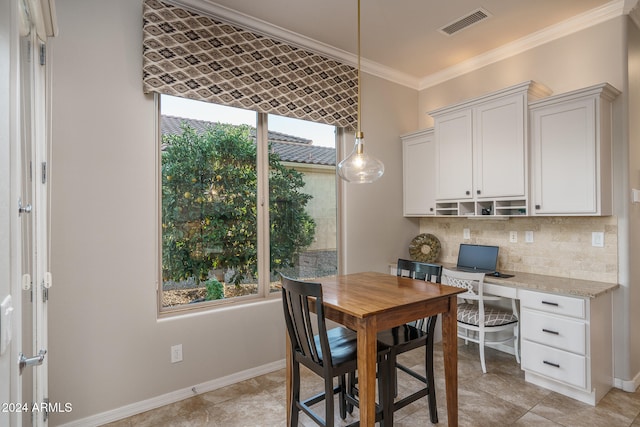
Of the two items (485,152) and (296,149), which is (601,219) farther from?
(296,149)

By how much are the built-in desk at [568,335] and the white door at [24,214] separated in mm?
3036

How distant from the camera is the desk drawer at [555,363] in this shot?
7.82 feet

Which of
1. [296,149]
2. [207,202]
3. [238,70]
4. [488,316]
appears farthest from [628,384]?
[238,70]

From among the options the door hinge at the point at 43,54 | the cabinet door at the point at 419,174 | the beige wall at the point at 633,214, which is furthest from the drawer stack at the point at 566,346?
the door hinge at the point at 43,54

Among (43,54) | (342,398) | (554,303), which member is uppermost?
(43,54)

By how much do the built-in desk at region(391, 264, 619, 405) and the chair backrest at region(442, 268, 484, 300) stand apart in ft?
0.74

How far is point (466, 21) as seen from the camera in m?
2.89

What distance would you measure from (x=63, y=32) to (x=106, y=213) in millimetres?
1161

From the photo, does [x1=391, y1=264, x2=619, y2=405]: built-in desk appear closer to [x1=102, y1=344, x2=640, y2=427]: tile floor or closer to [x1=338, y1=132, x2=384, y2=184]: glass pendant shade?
[x1=102, y1=344, x2=640, y2=427]: tile floor

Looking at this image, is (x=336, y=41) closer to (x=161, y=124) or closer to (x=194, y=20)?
(x=194, y=20)

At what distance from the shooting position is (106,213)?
2.29 m

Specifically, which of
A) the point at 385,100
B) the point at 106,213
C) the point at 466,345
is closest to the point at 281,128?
the point at 385,100

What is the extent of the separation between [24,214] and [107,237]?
89 centimetres

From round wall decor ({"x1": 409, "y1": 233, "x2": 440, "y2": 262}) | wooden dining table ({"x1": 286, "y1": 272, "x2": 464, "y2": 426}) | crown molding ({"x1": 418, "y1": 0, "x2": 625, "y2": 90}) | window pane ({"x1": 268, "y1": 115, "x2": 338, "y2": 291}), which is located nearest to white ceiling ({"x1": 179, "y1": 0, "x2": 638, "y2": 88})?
crown molding ({"x1": 418, "y1": 0, "x2": 625, "y2": 90})
